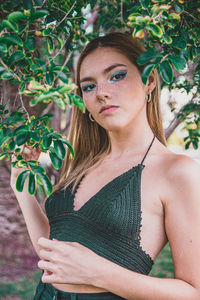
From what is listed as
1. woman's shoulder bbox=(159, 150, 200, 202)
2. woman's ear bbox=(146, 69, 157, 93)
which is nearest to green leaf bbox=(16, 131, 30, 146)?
woman's shoulder bbox=(159, 150, 200, 202)

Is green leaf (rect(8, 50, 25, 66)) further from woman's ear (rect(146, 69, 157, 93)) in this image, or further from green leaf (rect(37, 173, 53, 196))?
woman's ear (rect(146, 69, 157, 93))

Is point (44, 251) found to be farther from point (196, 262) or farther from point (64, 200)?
point (196, 262)

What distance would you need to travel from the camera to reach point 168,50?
4.10 ft

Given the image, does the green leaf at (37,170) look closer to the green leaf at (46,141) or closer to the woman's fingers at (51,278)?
the green leaf at (46,141)

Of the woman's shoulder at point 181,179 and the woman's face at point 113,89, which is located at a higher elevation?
the woman's face at point 113,89

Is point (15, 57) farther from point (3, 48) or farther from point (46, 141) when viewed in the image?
point (46, 141)

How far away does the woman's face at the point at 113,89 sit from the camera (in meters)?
1.65

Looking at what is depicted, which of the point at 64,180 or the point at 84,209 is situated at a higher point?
the point at 64,180

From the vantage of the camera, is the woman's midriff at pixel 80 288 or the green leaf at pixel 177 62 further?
the woman's midriff at pixel 80 288

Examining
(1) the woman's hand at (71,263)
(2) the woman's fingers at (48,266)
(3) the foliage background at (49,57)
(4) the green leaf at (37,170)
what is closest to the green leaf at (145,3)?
(3) the foliage background at (49,57)

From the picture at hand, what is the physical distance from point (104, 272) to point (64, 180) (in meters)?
0.82

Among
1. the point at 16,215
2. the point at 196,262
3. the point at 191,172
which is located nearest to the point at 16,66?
the point at 191,172

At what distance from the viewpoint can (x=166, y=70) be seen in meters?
1.11

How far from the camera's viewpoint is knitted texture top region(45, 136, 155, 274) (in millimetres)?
1490
